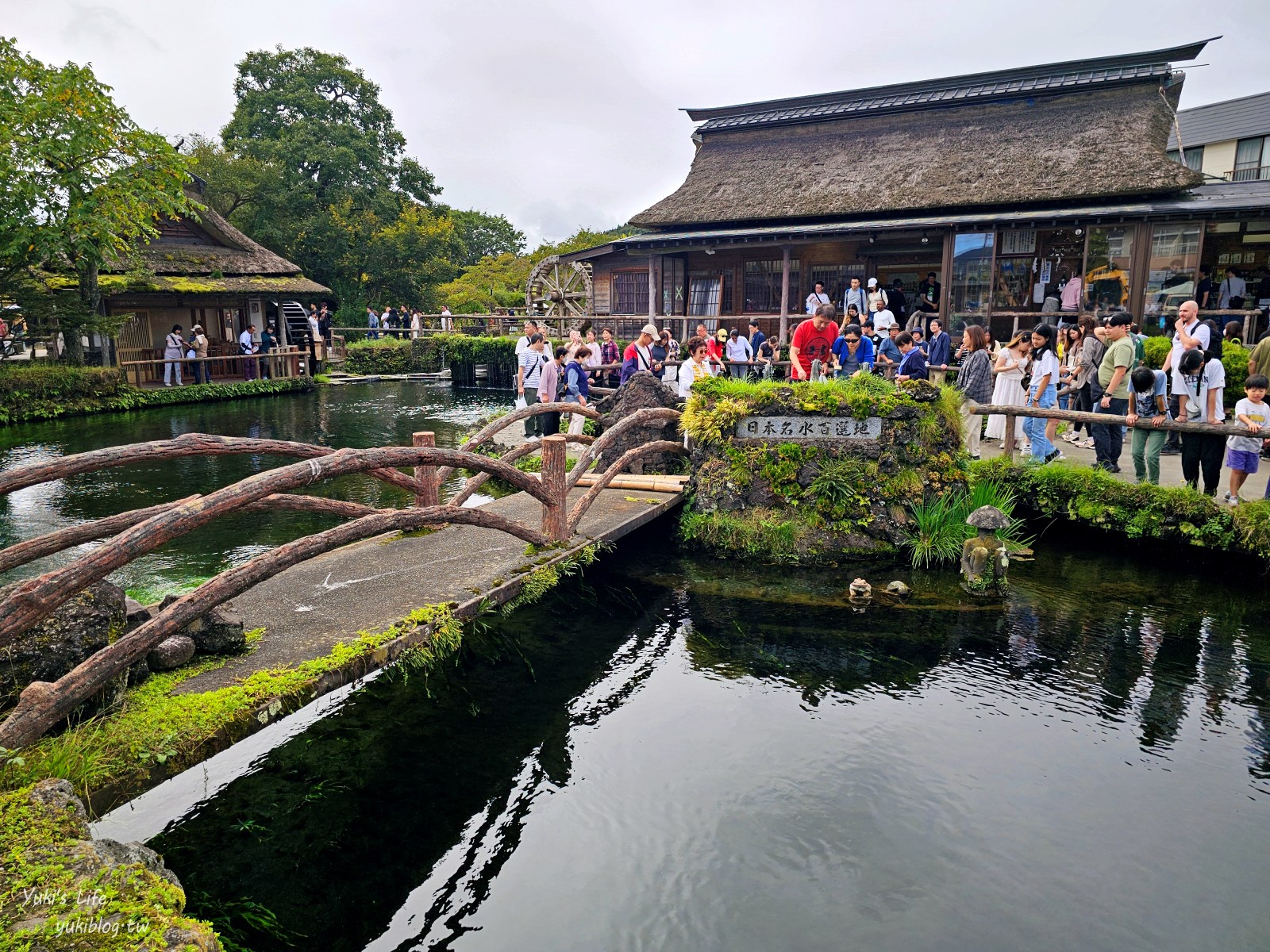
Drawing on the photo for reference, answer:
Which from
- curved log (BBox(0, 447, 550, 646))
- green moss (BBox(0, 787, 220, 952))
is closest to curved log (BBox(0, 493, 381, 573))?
curved log (BBox(0, 447, 550, 646))

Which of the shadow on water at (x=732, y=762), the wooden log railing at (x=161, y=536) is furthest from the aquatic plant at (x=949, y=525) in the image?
the wooden log railing at (x=161, y=536)

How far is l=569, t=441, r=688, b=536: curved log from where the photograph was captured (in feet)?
23.2

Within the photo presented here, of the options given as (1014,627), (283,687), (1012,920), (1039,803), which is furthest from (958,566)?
(283,687)

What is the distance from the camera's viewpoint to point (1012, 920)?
351cm

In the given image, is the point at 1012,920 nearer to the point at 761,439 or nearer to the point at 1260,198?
the point at 761,439

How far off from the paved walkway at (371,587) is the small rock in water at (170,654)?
17 centimetres

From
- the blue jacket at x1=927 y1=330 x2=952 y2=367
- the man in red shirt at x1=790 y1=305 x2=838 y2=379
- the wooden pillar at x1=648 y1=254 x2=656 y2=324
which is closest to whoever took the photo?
the man in red shirt at x1=790 y1=305 x2=838 y2=379

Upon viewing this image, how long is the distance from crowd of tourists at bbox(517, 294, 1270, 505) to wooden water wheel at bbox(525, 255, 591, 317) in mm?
13048

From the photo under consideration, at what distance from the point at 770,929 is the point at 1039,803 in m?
1.78

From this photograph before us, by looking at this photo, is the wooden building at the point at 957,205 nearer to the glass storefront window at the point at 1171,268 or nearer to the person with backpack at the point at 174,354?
the glass storefront window at the point at 1171,268

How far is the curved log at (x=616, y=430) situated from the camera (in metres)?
7.29

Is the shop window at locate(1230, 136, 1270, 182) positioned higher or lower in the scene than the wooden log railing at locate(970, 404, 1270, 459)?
higher

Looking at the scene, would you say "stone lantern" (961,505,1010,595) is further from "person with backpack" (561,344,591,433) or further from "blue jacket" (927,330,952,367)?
"person with backpack" (561,344,591,433)

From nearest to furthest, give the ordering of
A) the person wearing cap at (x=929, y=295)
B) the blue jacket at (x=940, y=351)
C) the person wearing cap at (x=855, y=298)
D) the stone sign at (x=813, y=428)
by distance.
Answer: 1. the stone sign at (x=813, y=428)
2. the blue jacket at (x=940, y=351)
3. the person wearing cap at (x=855, y=298)
4. the person wearing cap at (x=929, y=295)
